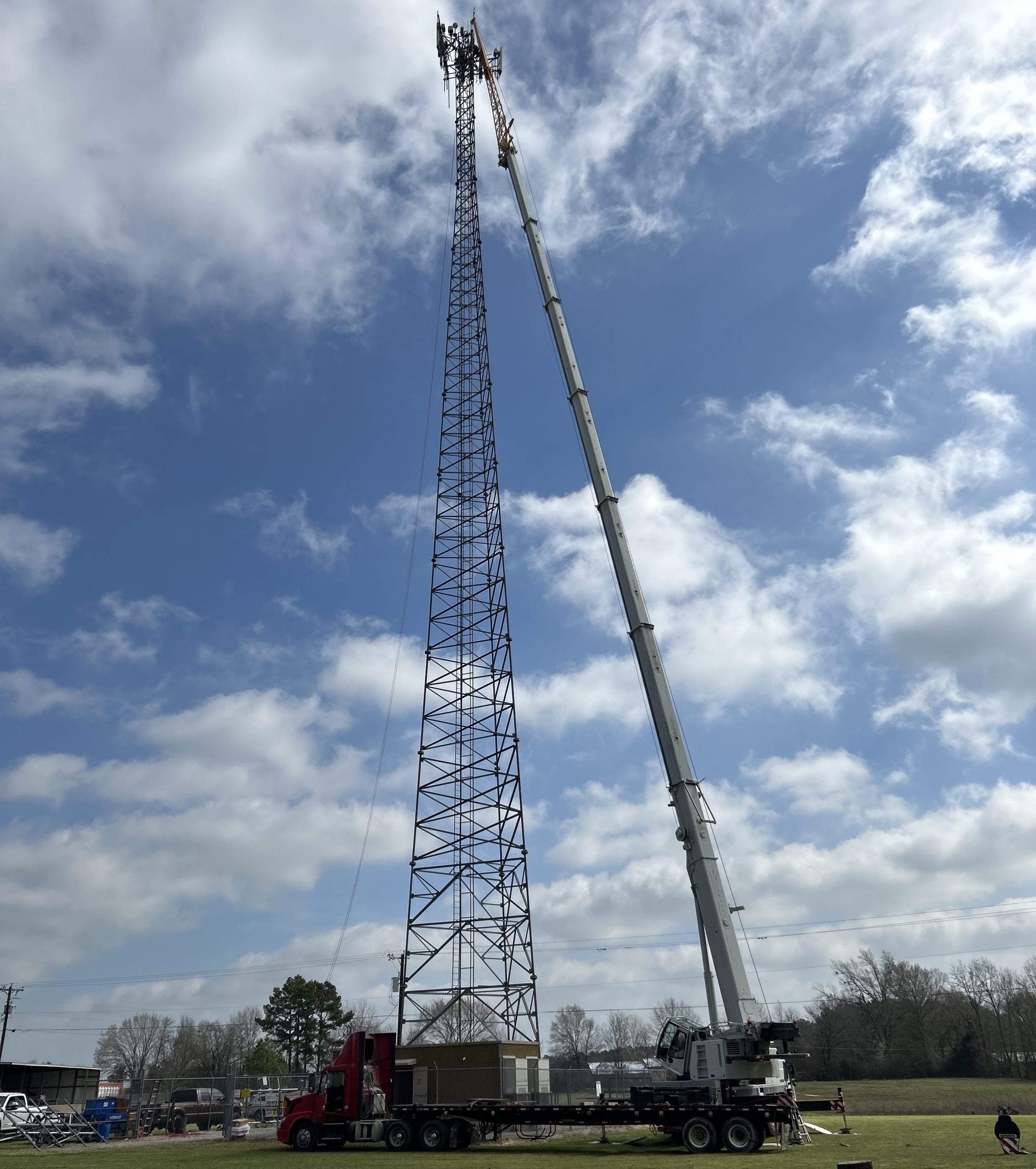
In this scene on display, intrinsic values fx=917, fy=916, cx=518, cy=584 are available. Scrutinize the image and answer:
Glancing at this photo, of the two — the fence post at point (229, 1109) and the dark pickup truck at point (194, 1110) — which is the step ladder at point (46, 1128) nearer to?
the dark pickup truck at point (194, 1110)

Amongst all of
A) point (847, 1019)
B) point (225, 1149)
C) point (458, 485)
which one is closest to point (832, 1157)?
point (225, 1149)

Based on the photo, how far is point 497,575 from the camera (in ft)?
122

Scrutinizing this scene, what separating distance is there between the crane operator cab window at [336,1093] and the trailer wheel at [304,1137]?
2.77ft

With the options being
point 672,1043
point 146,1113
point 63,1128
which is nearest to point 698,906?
point 672,1043

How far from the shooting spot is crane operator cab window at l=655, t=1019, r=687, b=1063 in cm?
2170

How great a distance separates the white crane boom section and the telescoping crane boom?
0.02 metres

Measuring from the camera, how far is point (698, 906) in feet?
72.8

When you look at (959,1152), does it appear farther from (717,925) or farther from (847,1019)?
(847,1019)

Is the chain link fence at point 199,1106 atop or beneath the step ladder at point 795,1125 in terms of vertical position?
beneath

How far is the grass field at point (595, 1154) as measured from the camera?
17906 millimetres

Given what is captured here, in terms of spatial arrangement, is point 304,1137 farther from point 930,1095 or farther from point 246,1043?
point 246,1043

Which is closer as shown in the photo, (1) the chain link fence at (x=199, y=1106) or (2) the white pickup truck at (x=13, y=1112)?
(2) the white pickup truck at (x=13, y=1112)

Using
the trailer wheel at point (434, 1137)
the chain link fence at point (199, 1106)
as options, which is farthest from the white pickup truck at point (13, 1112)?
the trailer wheel at point (434, 1137)

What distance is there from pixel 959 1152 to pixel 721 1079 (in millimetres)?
4867
